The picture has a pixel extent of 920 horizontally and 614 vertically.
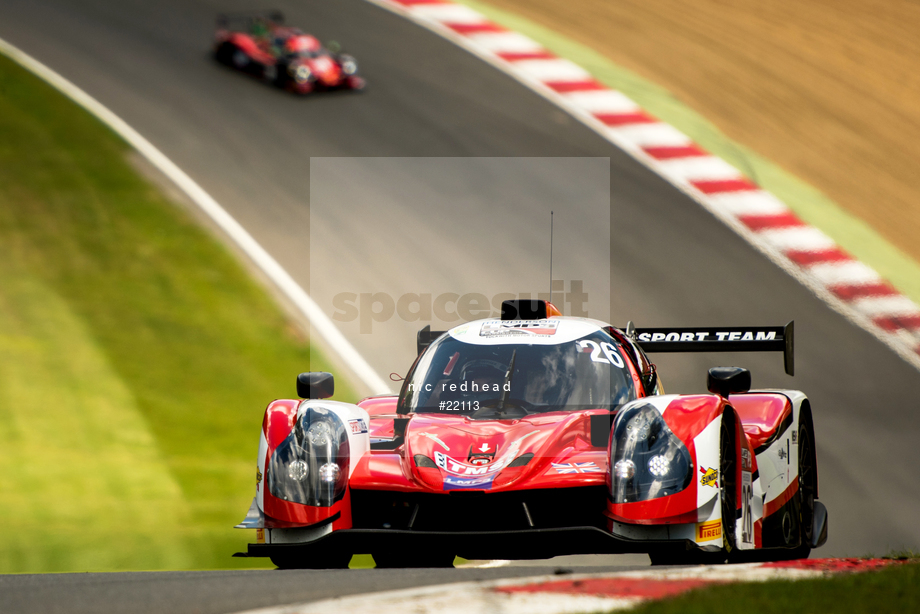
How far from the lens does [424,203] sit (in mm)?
14312

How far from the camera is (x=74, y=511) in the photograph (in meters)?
9.09

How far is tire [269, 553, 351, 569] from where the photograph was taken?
587 centimetres

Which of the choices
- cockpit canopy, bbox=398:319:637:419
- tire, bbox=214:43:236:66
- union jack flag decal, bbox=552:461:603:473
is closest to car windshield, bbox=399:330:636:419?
cockpit canopy, bbox=398:319:637:419

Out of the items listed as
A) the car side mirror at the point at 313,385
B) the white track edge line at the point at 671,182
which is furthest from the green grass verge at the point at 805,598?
the white track edge line at the point at 671,182

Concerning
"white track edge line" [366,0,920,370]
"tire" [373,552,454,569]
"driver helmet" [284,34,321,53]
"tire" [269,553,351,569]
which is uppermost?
"driver helmet" [284,34,321,53]

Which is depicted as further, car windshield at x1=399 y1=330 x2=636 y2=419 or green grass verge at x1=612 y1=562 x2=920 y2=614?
car windshield at x1=399 y1=330 x2=636 y2=419

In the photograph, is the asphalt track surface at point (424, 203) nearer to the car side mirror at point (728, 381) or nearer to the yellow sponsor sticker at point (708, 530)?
the yellow sponsor sticker at point (708, 530)

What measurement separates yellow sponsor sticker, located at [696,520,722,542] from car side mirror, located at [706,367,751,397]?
2.94 feet

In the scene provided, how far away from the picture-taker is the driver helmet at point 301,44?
17.2 m

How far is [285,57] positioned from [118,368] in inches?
306

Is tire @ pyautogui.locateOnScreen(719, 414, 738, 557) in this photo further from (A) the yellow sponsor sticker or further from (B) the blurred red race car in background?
(B) the blurred red race car in background

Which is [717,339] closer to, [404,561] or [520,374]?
[520,374]

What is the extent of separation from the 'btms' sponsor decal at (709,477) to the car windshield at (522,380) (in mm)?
1028

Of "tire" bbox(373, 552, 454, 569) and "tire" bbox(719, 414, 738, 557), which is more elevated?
"tire" bbox(719, 414, 738, 557)
